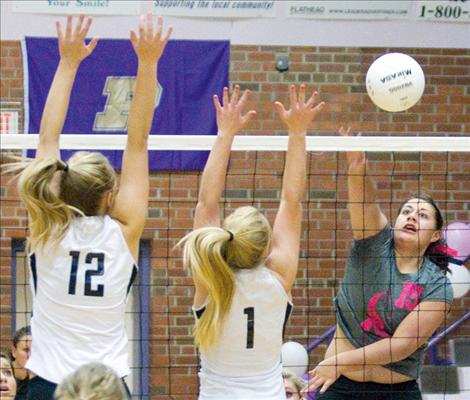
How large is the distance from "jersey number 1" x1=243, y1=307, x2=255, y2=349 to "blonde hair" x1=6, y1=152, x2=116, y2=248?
2.26ft

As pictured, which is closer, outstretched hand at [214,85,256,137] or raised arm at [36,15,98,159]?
raised arm at [36,15,98,159]

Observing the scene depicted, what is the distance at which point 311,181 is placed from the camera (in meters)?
9.76

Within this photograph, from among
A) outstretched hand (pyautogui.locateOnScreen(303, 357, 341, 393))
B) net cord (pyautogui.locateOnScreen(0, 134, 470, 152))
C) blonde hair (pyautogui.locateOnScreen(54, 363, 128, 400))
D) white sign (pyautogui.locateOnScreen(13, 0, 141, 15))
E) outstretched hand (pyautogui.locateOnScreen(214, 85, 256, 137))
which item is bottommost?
outstretched hand (pyautogui.locateOnScreen(303, 357, 341, 393))

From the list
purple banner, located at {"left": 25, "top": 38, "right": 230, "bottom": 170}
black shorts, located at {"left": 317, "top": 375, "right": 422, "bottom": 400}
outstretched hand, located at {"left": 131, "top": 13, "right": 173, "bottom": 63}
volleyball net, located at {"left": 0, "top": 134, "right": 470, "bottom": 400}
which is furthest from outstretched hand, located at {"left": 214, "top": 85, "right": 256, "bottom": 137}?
purple banner, located at {"left": 25, "top": 38, "right": 230, "bottom": 170}

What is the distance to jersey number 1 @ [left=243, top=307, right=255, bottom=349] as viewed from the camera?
14.5 ft

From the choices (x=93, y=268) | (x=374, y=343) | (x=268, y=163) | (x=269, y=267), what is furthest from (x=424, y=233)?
(x=268, y=163)

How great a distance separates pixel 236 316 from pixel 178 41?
17.9 feet

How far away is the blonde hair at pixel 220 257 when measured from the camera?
4340 millimetres

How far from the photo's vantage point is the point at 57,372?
4191 mm

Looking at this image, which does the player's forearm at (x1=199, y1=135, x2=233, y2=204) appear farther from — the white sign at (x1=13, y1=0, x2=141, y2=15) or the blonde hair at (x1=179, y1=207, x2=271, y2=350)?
the white sign at (x1=13, y1=0, x2=141, y2=15)

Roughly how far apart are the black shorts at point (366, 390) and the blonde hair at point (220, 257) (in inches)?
54.7

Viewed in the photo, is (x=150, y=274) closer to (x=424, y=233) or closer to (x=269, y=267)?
(x=424, y=233)

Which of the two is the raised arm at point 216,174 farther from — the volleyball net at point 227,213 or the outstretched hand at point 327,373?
the volleyball net at point 227,213

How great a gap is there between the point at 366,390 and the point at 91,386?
2271 mm
